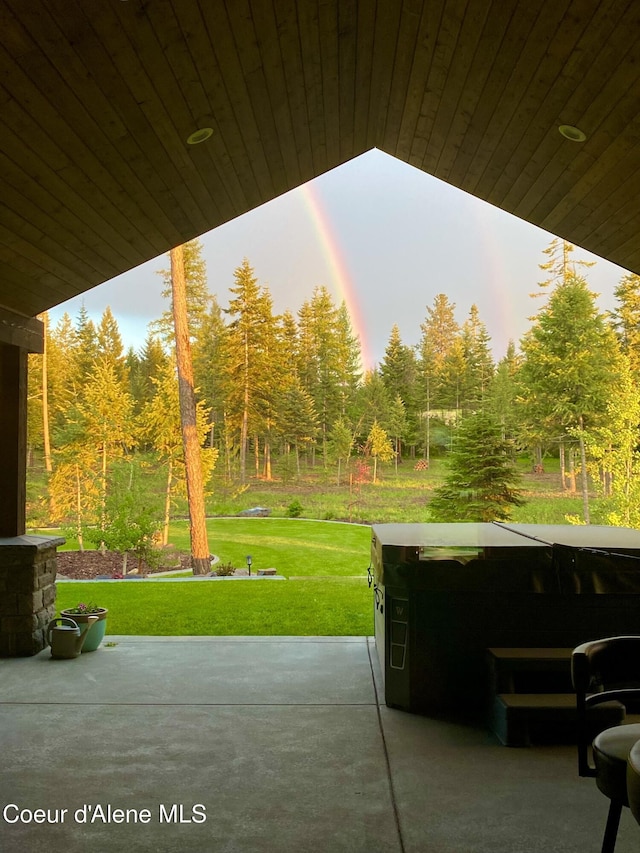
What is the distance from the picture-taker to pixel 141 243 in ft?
14.7

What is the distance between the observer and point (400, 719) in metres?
3.37

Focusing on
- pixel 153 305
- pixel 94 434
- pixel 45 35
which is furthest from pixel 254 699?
pixel 153 305

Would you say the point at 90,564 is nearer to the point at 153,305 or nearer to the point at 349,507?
the point at 349,507

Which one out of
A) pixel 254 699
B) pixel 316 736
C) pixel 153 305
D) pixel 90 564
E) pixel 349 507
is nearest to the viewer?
pixel 316 736

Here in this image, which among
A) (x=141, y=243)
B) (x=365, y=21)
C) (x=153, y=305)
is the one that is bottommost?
(x=141, y=243)

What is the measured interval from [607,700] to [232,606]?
5.48 meters

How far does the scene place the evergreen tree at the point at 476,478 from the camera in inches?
433

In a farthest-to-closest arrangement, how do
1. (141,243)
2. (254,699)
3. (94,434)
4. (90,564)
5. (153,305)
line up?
(153,305)
(94,434)
(90,564)
(141,243)
(254,699)

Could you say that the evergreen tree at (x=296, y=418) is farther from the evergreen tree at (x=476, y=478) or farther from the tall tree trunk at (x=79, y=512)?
the tall tree trunk at (x=79, y=512)

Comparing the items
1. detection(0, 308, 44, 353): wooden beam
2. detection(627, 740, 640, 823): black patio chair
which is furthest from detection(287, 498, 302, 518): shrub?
detection(627, 740, 640, 823): black patio chair

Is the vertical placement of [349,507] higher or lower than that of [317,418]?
lower

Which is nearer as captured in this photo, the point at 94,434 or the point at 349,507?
the point at 94,434

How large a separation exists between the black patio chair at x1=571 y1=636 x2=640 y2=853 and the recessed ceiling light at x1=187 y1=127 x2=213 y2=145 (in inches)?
123

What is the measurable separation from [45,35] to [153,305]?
58.1 ft
